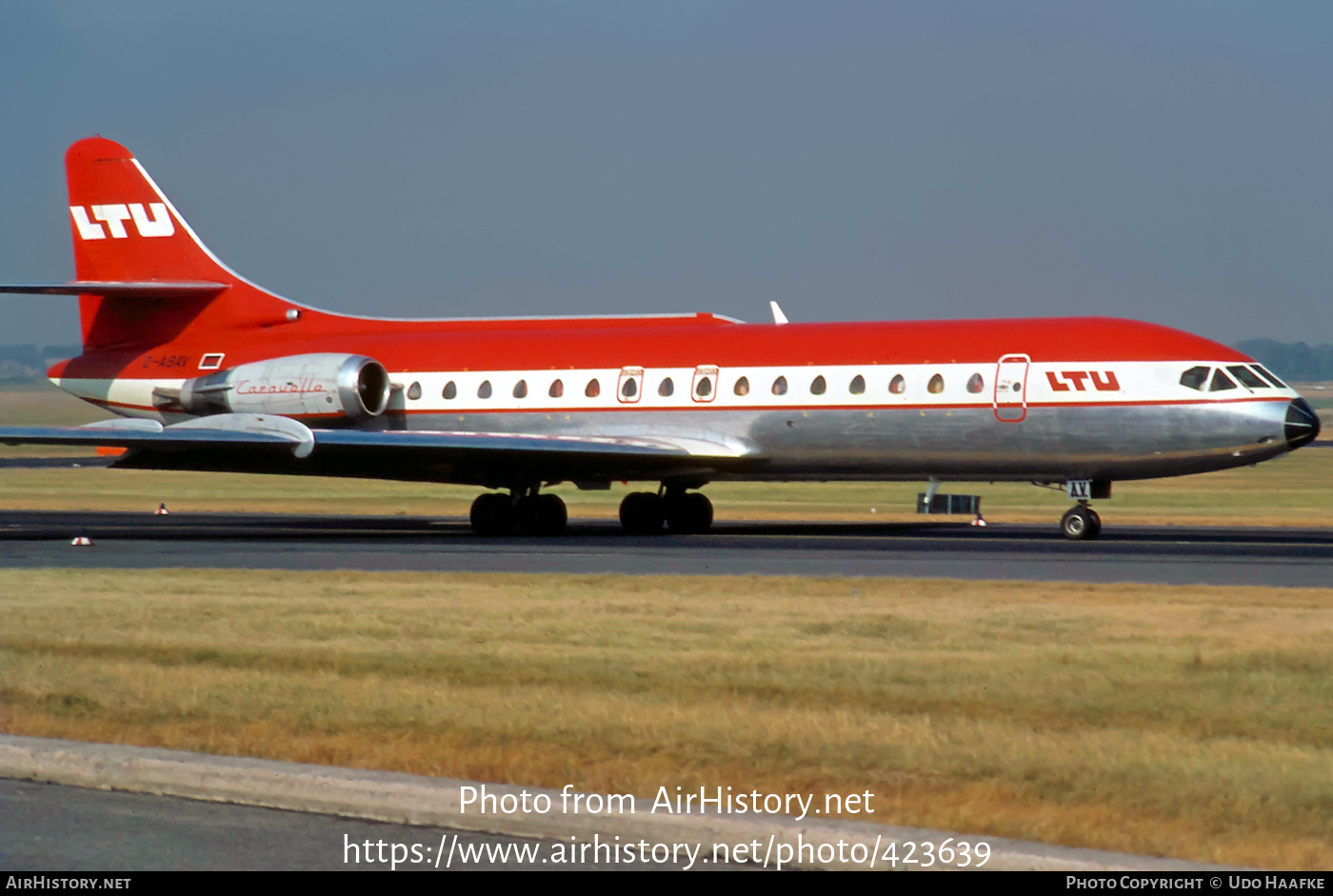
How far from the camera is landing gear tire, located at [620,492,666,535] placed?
29719 mm

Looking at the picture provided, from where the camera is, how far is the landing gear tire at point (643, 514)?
→ 97.5 ft

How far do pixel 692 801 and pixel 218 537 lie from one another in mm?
21259

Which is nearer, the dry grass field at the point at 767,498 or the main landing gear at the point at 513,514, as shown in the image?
the main landing gear at the point at 513,514

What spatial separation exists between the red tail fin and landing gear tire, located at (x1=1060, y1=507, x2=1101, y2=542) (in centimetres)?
1732

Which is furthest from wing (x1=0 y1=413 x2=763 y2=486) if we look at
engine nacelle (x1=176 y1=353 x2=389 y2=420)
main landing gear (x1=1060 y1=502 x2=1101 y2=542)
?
main landing gear (x1=1060 y1=502 x2=1101 y2=542)

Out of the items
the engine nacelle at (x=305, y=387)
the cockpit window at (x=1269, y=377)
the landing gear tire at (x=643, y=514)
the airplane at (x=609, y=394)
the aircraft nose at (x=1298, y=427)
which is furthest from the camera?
the engine nacelle at (x=305, y=387)

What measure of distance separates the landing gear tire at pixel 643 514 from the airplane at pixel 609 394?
0.16ft

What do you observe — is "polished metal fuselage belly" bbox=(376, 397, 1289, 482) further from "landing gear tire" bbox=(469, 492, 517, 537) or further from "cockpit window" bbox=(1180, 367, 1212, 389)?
"landing gear tire" bbox=(469, 492, 517, 537)

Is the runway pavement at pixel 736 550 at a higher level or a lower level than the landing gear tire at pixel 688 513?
lower

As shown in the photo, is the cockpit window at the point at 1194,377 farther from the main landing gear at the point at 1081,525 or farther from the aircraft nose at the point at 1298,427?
the main landing gear at the point at 1081,525

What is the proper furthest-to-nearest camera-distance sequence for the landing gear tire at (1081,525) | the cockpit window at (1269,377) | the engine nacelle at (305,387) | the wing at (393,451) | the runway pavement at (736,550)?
the engine nacelle at (305,387)
the wing at (393,451)
the landing gear tire at (1081,525)
the cockpit window at (1269,377)
the runway pavement at (736,550)

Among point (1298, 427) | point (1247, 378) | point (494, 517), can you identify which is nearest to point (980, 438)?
point (1247, 378)

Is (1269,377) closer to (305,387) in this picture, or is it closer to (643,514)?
(643,514)

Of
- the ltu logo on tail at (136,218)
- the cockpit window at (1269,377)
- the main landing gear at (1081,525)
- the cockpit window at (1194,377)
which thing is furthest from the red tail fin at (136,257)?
the cockpit window at (1269,377)
